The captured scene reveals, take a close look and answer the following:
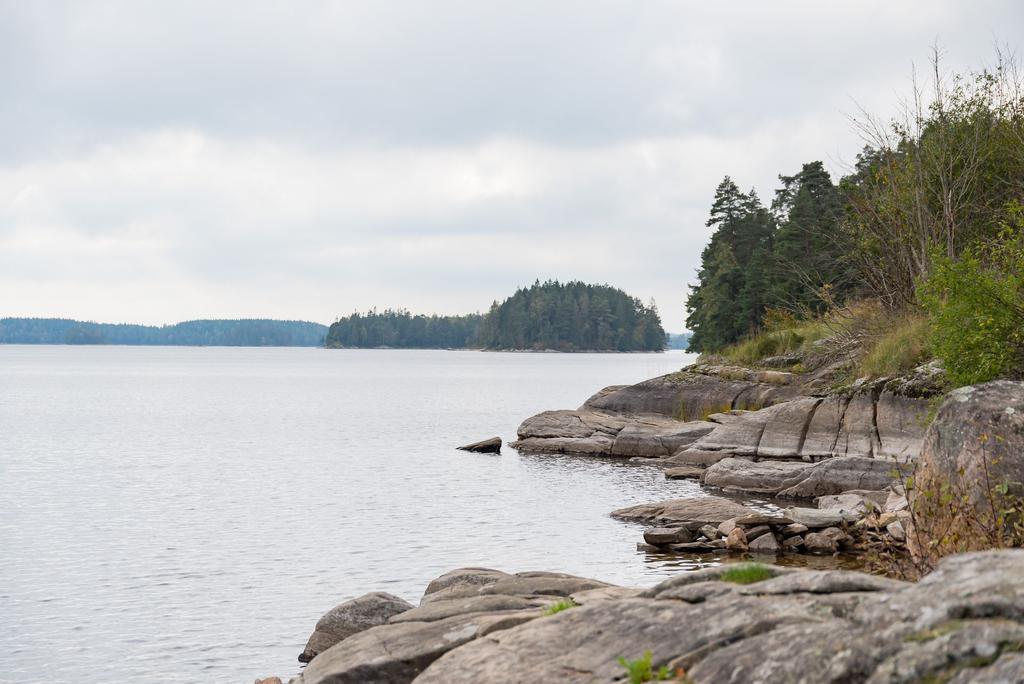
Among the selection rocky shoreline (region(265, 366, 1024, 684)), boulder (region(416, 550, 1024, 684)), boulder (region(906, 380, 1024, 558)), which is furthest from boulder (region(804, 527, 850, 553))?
boulder (region(416, 550, 1024, 684))

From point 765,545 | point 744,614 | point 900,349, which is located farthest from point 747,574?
point 900,349

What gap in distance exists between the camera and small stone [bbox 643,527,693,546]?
2331 centimetres

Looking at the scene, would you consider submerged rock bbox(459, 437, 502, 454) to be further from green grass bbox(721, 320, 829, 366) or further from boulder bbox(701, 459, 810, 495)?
boulder bbox(701, 459, 810, 495)

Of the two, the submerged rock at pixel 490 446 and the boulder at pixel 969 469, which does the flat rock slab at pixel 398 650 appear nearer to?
the boulder at pixel 969 469

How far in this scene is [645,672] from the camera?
711 centimetres

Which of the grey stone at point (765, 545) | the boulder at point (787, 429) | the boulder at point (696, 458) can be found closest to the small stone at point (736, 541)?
the grey stone at point (765, 545)

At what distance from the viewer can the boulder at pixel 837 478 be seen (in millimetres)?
27969

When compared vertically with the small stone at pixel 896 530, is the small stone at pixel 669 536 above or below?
below

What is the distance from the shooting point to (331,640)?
49.8 ft

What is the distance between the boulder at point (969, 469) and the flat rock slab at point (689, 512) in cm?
1066

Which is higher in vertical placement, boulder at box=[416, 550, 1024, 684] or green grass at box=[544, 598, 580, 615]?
boulder at box=[416, 550, 1024, 684]

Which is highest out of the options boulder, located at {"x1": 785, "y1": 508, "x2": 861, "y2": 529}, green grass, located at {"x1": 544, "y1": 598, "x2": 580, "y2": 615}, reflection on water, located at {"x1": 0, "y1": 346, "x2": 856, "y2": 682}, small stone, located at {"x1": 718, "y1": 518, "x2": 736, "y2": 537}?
green grass, located at {"x1": 544, "y1": 598, "x2": 580, "y2": 615}

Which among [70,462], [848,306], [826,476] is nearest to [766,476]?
[826,476]

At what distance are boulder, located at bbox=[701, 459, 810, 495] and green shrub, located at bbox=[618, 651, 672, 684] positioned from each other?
24320 mm
